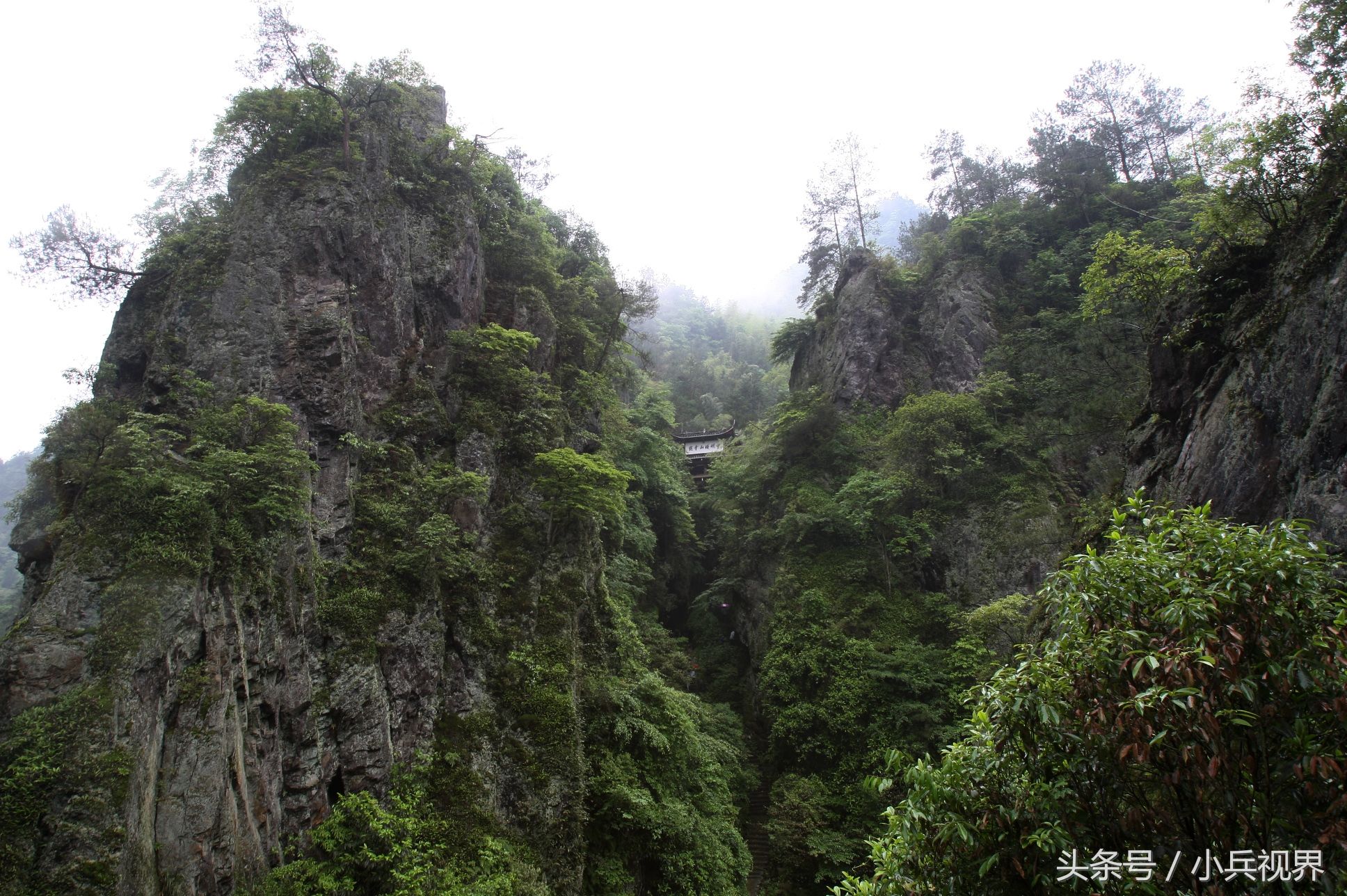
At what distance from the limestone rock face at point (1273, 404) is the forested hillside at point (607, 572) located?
69 millimetres

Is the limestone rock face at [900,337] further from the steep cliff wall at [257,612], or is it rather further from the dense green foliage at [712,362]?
the steep cliff wall at [257,612]

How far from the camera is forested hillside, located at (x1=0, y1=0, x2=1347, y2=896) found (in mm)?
3779

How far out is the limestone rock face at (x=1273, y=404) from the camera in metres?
7.93

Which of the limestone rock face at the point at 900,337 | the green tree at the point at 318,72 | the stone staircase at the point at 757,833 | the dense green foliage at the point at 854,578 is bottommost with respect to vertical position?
the stone staircase at the point at 757,833

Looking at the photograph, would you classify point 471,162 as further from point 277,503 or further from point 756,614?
point 756,614

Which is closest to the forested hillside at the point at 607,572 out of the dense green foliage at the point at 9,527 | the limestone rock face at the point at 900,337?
the limestone rock face at the point at 900,337

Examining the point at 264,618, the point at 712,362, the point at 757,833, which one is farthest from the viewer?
the point at 712,362

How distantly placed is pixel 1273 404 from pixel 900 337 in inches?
708

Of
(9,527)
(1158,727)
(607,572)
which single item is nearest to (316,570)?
(607,572)

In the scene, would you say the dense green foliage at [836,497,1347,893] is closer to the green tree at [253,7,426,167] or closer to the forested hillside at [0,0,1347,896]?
the forested hillside at [0,0,1347,896]

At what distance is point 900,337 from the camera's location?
26.5 meters

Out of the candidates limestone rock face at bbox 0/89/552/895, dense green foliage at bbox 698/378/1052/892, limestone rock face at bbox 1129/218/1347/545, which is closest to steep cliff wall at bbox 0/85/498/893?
limestone rock face at bbox 0/89/552/895

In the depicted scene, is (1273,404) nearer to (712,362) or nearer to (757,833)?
(757,833)

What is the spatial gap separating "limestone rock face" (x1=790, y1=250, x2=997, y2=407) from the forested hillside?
0.51 meters
